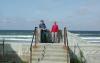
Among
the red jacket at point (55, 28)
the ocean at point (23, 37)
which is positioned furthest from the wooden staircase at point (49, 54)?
the ocean at point (23, 37)

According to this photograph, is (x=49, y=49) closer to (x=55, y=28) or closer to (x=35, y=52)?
(x=35, y=52)

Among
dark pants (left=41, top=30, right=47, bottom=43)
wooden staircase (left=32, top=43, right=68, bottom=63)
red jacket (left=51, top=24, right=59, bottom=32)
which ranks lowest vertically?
wooden staircase (left=32, top=43, right=68, bottom=63)

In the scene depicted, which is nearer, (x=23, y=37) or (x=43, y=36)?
(x=43, y=36)

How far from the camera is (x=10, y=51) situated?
1008 inches

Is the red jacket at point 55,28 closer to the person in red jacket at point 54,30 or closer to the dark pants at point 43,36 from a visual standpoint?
the person in red jacket at point 54,30

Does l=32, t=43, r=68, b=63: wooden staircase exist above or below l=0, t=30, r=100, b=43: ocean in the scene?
below

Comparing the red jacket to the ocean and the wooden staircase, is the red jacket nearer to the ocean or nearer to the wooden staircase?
the wooden staircase

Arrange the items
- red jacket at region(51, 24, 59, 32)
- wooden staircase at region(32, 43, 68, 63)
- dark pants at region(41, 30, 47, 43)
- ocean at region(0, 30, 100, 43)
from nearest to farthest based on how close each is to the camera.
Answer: wooden staircase at region(32, 43, 68, 63) < red jacket at region(51, 24, 59, 32) < dark pants at region(41, 30, 47, 43) < ocean at region(0, 30, 100, 43)

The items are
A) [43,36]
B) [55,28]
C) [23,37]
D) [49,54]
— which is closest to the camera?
[49,54]

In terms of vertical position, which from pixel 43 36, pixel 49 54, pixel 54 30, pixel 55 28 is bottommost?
pixel 49 54

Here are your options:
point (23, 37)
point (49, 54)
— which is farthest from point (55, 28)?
point (23, 37)

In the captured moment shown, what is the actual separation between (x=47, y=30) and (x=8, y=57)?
3.56 meters

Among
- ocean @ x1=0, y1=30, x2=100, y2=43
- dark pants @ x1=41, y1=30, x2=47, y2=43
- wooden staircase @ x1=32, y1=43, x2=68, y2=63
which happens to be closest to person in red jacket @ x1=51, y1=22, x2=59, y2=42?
dark pants @ x1=41, y1=30, x2=47, y2=43

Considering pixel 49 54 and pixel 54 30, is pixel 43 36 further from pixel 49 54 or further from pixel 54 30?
pixel 49 54
